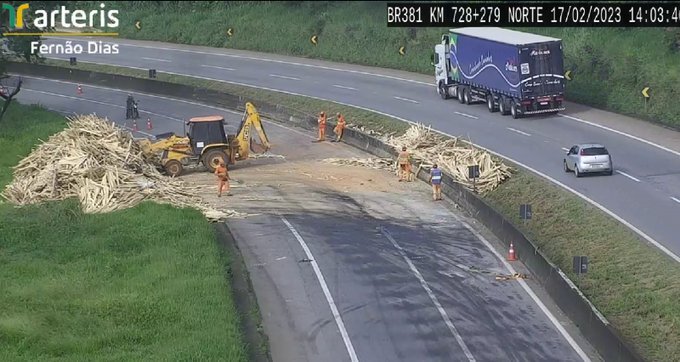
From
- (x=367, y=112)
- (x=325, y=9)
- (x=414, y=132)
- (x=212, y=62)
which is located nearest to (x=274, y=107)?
(x=367, y=112)

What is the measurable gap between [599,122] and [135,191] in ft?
83.5

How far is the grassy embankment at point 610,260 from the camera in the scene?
1212 inches

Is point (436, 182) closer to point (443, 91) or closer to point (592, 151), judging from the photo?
point (592, 151)

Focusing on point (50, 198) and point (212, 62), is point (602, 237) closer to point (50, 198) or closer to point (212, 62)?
point (50, 198)

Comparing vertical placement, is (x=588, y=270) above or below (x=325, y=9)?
below

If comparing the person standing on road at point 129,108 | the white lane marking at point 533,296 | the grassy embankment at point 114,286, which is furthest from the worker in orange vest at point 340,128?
the grassy embankment at point 114,286

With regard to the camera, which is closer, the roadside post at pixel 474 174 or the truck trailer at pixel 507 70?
the roadside post at pixel 474 174

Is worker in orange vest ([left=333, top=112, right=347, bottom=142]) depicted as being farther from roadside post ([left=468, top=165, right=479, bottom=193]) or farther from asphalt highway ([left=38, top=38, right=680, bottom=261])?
roadside post ([left=468, top=165, right=479, bottom=193])

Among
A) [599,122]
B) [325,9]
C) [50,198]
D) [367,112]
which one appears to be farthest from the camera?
[325,9]

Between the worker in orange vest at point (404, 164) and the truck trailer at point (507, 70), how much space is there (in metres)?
11.5

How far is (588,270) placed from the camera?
117ft

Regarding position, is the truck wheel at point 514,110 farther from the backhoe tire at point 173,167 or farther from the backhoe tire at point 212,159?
the backhoe tire at point 173,167

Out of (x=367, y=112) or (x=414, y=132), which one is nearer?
(x=414, y=132)

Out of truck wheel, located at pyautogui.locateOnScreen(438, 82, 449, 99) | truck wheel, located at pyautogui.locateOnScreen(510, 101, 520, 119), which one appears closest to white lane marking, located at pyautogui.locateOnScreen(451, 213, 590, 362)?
truck wheel, located at pyautogui.locateOnScreen(510, 101, 520, 119)
